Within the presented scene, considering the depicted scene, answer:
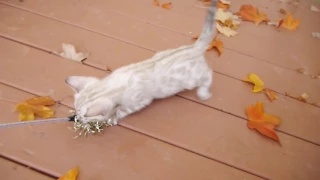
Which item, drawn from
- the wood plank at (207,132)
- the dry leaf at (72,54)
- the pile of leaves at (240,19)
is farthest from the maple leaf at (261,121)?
the dry leaf at (72,54)

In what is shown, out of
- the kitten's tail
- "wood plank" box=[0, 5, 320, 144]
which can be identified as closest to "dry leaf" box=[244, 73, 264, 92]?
"wood plank" box=[0, 5, 320, 144]

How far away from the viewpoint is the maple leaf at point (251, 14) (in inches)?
88.3

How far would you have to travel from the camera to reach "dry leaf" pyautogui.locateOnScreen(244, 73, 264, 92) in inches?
69.7

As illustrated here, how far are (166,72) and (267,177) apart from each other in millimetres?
588

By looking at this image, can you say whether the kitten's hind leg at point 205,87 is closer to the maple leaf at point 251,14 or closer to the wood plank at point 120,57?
the wood plank at point 120,57

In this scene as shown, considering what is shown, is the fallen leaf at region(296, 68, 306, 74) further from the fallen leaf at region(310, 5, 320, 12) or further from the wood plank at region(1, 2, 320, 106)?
the fallen leaf at region(310, 5, 320, 12)

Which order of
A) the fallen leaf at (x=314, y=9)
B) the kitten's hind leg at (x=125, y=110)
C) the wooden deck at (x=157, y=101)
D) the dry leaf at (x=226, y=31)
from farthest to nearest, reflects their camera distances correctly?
the fallen leaf at (x=314, y=9) → the dry leaf at (x=226, y=31) → the kitten's hind leg at (x=125, y=110) → the wooden deck at (x=157, y=101)

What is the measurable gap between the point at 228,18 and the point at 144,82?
0.90m

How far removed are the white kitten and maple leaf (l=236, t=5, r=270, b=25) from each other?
0.77 meters

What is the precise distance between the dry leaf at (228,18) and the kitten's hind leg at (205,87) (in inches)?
23.6

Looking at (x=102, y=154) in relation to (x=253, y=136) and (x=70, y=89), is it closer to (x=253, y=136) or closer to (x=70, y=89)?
(x=70, y=89)

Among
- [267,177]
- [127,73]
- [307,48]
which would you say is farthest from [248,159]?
[307,48]

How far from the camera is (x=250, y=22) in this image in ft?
7.32

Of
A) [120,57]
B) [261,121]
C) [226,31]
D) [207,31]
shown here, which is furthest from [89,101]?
[226,31]
